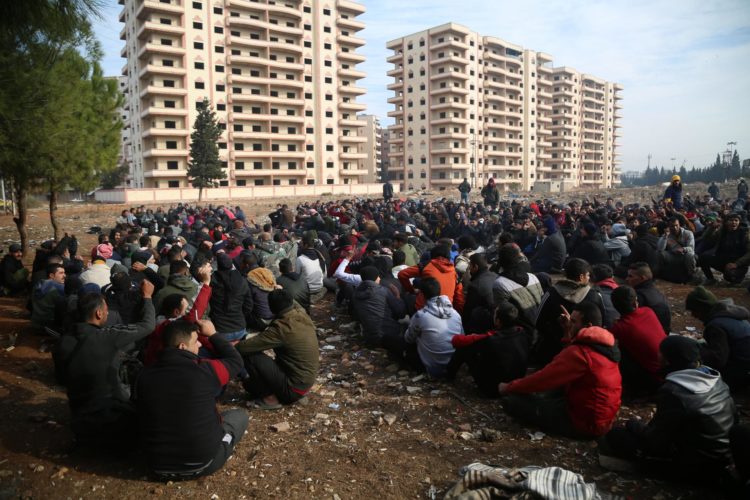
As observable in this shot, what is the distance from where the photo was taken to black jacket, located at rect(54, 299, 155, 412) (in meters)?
3.81

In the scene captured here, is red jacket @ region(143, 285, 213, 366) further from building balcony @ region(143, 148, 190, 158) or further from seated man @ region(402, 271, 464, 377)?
building balcony @ region(143, 148, 190, 158)

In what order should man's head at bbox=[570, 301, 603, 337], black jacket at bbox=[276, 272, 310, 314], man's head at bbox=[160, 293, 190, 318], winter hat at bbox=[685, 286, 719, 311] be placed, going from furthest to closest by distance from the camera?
black jacket at bbox=[276, 272, 310, 314]
winter hat at bbox=[685, 286, 719, 311]
man's head at bbox=[160, 293, 190, 318]
man's head at bbox=[570, 301, 603, 337]

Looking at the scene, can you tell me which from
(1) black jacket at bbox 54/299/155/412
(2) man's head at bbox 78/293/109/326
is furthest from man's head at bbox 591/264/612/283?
(2) man's head at bbox 78/293/109/326

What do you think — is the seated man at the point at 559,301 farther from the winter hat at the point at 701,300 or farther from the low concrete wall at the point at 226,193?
the low concrete wall at the point at 226,193

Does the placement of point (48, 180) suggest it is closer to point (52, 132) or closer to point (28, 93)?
point (52, 132)

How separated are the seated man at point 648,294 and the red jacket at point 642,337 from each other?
2.81 ft

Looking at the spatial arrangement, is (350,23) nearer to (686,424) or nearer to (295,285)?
(295,285)

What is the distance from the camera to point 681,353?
3428 millimetres

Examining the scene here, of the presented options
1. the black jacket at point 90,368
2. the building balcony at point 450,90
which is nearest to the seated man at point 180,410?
the black jacket at point 90,368

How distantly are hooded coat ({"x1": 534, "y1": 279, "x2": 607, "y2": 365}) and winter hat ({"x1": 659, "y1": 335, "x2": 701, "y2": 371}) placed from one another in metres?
1.34

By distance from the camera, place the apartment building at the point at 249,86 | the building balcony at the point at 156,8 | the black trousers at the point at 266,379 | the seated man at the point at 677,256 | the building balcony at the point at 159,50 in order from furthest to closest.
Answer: the apartment building at the point at 249,86, the building balcony at the point at 156,8, the building balcony at the point at 159,50, the seated man at the point at 677,256, the black trousers at the point at 266,379

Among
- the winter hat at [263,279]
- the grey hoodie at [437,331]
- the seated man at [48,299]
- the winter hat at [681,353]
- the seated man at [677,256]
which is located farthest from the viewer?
the seated man at [677,256]

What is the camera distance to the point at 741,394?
4688 mm

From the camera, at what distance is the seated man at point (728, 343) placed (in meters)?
4.25
